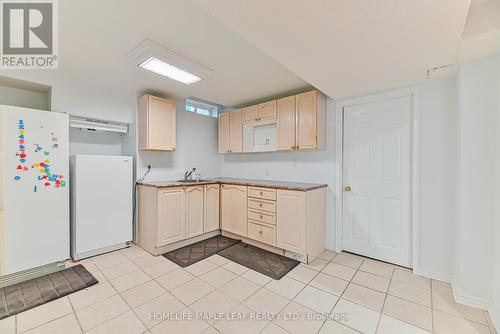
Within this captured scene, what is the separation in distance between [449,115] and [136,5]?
9.93ft

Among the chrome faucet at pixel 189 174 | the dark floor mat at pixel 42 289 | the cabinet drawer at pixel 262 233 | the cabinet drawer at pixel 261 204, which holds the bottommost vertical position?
the dark floor mat at pixel 42 289

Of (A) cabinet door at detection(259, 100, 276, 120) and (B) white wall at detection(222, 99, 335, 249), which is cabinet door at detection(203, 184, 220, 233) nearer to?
(B) white wall at detection(222, 99, 335, 249)

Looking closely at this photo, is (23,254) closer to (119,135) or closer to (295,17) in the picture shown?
(119,135)

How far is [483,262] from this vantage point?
1779 millimetres

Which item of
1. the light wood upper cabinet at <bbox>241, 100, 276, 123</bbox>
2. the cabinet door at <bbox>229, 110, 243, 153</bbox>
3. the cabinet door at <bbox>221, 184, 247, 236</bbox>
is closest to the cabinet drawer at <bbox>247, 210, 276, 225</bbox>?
the cabinet door at <bbox>221, 184, 247, 236</bbox>

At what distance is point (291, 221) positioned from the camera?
2689mm

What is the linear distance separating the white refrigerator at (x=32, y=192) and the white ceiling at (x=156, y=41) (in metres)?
0.67

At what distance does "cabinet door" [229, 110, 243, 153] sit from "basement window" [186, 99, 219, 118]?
0.63 m

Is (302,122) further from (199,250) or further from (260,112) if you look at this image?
(199,250)

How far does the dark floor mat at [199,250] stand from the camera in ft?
8.83

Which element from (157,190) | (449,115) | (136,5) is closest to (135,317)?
(157,190)

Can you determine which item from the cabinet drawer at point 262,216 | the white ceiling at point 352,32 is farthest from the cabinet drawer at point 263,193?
the white ceiling at point 352,32

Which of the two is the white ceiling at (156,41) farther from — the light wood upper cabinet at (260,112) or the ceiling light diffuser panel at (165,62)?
the light wood upper cabinet at (260,112)

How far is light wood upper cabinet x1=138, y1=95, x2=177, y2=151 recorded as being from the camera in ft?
9.87
